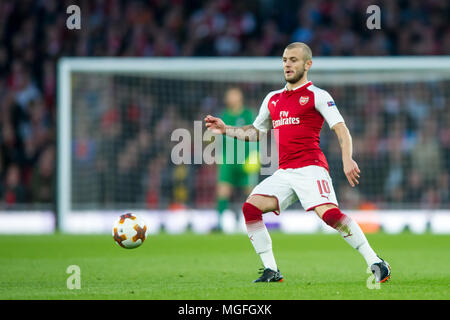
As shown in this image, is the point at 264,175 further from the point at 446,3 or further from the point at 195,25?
the point at 446,3

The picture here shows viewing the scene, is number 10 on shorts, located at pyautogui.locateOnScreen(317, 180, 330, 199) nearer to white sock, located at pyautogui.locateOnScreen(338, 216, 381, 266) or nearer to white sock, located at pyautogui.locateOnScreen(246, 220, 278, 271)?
white sock, located at pyautogui.locateOnScreen(338, 216, 381, 266)

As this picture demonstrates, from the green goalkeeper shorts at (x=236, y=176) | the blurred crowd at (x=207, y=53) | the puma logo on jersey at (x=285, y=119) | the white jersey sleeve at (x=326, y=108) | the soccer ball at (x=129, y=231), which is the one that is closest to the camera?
the white jersey sleeve at (x=326, y=108)

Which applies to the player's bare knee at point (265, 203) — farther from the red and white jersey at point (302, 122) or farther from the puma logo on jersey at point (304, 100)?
the puma logo on jersey at point (304, 100)

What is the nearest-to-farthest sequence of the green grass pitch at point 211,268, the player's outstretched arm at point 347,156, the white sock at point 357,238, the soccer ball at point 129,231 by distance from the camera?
the green grass pitch at point 211,268
the player's outstretched arm at point 347,156
the white sock at point 357,238
the soccer ball at point 129,231

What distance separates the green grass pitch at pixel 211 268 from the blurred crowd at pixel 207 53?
294 centimetres

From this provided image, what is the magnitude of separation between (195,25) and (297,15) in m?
2.41

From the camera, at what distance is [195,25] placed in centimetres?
1936

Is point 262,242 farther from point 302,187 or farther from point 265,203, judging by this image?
point 302,187

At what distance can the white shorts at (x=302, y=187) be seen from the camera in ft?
20.2

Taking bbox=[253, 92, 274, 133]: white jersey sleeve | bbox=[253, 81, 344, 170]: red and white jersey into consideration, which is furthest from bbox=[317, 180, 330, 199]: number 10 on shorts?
bbox=[253, 92, 274, 133]: white jersey sleeve

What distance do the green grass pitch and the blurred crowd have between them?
2.94 metres

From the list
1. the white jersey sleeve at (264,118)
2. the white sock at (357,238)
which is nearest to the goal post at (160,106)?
the white jersey sleeve at (264,118)

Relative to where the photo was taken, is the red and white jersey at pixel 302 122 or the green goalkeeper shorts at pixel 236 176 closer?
the red and white jersey at pixel 302 122

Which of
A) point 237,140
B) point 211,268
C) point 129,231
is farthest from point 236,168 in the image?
point 129,231
